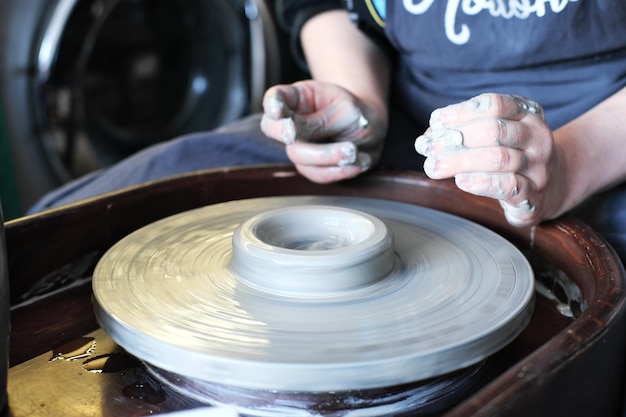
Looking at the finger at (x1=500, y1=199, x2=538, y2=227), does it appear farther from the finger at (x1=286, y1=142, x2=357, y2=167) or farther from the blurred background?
the blurred background

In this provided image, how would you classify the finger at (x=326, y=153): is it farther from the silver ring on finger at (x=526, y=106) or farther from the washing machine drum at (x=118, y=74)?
the washing machine drum at (x=118, y=74)

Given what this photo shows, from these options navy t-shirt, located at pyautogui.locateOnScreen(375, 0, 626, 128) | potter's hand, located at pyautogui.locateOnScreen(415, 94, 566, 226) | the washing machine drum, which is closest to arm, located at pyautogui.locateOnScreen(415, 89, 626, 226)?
potter's hand, located at pyautogui.locateOnScreen(415, 94, 566, 226)

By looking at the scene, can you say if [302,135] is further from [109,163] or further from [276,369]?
[109,163]

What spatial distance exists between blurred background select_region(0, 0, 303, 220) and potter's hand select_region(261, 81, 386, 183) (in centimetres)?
97

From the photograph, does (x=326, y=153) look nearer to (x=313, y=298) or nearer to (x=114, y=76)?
(x=313, y=298)

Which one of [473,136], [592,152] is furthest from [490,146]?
[592,152]

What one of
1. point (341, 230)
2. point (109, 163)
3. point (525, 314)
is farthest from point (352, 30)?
point (109, 163)

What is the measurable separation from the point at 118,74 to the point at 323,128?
1.36 m

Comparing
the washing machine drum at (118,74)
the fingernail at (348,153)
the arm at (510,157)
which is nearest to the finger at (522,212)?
the arm at (510,157)

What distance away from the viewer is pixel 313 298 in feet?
2.06

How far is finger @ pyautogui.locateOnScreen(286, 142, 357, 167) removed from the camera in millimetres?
844

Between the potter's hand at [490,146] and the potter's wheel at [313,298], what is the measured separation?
0.29 feet

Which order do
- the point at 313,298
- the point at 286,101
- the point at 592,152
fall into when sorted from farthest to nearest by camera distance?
1. the point at 286,101
2. the point at 592,152
3. the point at 313,298

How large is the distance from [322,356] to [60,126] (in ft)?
4.52
